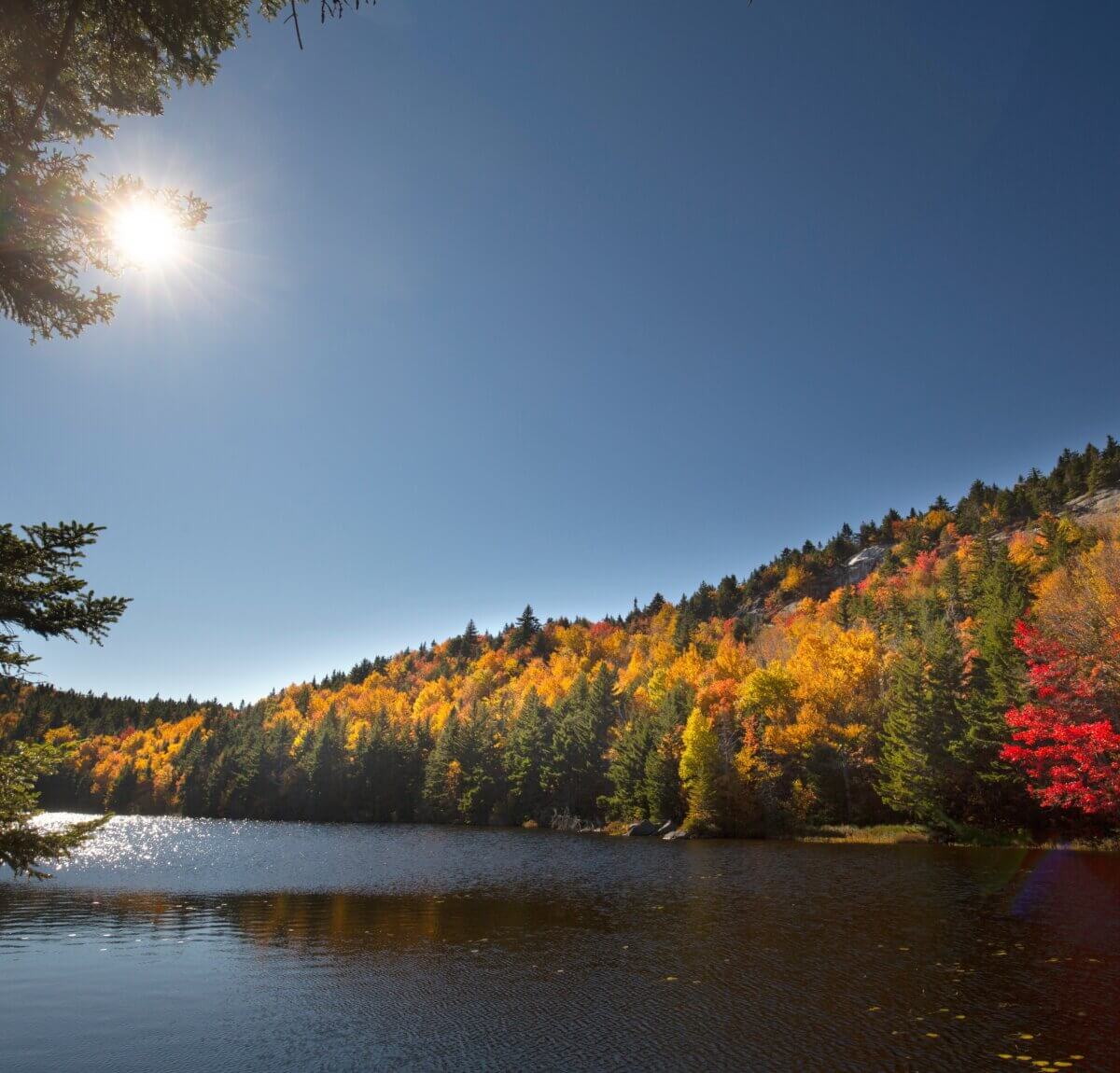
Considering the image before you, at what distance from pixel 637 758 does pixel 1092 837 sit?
43612 millimetres

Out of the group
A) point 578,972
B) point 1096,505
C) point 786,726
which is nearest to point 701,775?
point 786,726

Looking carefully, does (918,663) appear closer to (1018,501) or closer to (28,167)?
(28,167)

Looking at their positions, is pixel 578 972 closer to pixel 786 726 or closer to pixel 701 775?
pixel 701 775

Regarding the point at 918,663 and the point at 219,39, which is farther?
the point at 918,663

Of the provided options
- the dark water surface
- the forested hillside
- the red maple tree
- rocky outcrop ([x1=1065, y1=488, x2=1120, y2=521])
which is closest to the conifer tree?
the forested hillside

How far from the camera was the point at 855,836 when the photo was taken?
55219 millimetres

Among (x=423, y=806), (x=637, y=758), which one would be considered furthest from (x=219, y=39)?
(x=423, y=806)

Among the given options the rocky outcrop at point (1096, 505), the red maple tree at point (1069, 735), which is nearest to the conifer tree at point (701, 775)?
the red maple tree at point (1069, 735)

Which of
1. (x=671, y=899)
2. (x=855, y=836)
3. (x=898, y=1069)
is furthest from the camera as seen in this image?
(x=855, y=836)

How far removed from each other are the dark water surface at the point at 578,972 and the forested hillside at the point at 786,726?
9.82 meters

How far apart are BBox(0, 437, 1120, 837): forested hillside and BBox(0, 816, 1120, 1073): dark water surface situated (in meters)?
9.82

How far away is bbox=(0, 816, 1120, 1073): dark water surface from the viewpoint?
39.7 ft

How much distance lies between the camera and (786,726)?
67.1m

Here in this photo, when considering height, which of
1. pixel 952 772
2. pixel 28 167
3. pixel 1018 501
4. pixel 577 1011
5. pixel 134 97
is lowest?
pixel 577 1011
